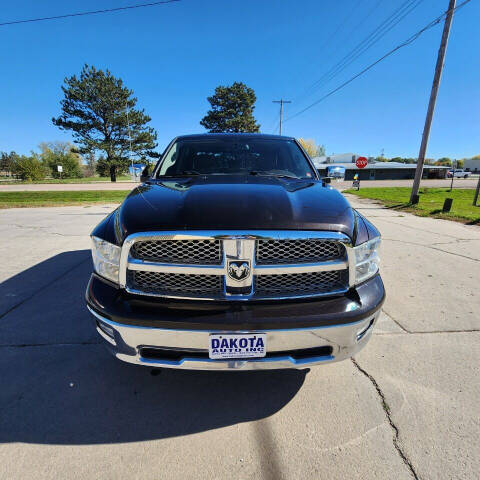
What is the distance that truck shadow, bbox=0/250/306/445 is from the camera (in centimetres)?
163

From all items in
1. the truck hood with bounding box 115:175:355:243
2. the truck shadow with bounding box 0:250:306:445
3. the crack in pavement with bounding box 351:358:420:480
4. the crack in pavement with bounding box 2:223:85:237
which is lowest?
the crack in pavement with bounding box 2:223:85:237

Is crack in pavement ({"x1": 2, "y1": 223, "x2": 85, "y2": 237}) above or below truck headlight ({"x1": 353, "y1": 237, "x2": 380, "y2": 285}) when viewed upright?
below

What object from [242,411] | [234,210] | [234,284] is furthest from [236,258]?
[242,411]

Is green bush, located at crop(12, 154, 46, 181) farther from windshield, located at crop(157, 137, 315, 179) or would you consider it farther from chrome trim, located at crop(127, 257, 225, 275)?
chrome trim, located at crop(127, 257, 225, 275)

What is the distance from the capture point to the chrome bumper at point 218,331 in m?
1.46

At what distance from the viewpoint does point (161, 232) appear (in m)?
1.52

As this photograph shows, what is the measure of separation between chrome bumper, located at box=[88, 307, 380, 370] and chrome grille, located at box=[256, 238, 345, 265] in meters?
0.38

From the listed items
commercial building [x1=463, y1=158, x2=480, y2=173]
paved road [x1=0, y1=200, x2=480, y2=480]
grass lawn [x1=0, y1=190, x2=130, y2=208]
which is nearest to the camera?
paved road [x1=0, y1=200, x2=480, y2=480]

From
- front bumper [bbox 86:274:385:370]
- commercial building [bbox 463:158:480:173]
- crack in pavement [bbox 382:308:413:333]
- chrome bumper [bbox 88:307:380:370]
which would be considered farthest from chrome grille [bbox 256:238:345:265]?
commercial building [bbox 463:158:480:173]

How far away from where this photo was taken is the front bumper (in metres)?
1.45

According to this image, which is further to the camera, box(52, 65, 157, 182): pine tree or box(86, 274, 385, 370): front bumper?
box(52, 65, 157, 182): pine tree

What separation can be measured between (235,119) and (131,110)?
15.2m

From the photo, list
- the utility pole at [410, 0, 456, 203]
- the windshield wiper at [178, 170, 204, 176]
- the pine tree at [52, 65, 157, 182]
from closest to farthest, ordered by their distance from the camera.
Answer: the windshield wiper at [178, 170, 204, 176] → the utility pole at [410, 0, 456, 203] → the pine tree at [52, 65, 157, 182]

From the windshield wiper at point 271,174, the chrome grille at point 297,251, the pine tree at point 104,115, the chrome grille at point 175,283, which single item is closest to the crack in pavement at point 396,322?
the chrome grille at point 297,251
